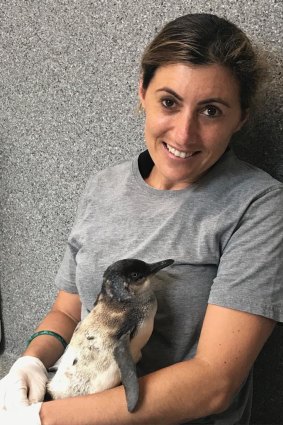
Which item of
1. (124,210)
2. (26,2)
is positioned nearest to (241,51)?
(124,210)

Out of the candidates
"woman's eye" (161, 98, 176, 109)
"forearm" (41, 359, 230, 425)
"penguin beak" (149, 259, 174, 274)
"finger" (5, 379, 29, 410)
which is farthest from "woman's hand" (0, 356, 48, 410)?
"woman's eye" (161, 98, 176, 109)

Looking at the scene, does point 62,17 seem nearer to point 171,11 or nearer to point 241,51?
point 171,11

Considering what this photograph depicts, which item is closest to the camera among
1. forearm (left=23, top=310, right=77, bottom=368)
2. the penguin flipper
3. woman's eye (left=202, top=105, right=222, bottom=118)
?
the penguin flipper

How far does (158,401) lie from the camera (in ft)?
2.70

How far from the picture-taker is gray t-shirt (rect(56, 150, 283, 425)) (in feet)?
2.81

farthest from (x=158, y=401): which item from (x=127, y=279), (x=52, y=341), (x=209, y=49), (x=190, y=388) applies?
(x=209, y=49)

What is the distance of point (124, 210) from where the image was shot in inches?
41.8

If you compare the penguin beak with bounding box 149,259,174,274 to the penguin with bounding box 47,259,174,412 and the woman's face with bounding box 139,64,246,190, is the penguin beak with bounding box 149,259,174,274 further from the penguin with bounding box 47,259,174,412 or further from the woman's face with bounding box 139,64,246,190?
the woman's face with bounding box 139,64,246,190

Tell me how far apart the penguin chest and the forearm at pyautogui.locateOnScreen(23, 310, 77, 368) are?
0.98 feet

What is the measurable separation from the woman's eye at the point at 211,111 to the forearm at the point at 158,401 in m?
0.44

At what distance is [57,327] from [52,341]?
43 mm

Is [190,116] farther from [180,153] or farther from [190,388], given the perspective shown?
[190,388]

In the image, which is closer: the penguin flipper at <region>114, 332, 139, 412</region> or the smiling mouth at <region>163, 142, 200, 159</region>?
the penguin flipper at <region>114, 332, 139, 412</region>

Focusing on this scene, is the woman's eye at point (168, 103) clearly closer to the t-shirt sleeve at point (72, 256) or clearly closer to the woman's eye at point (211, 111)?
the woman's eye at point (211, 111)
